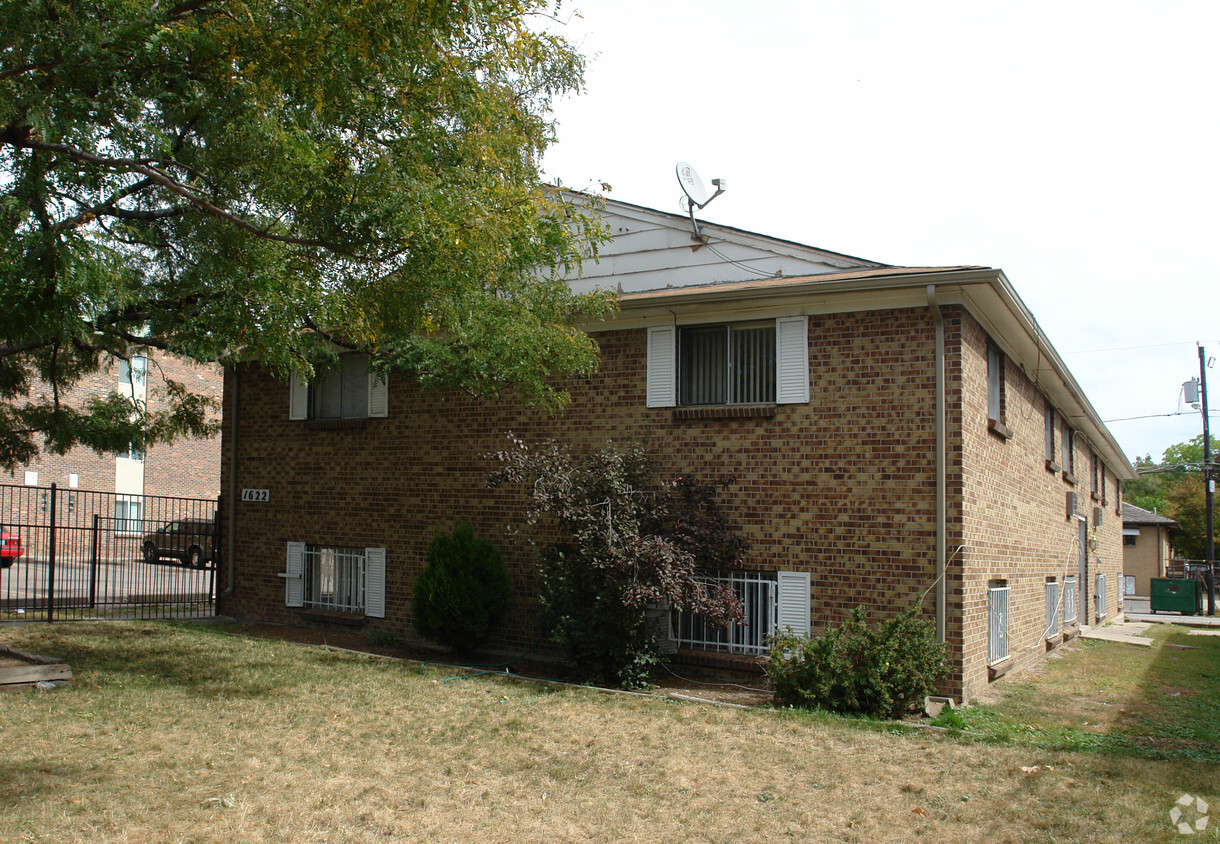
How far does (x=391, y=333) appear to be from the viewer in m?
10.1

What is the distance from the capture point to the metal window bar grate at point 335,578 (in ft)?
43.8

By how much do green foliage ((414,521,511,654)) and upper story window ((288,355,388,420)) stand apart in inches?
105

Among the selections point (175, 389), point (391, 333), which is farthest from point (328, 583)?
point (391, 333)

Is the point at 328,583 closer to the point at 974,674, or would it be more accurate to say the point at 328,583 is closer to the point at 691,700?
the point at 691,700

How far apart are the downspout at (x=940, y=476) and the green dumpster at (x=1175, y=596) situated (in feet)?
79.2

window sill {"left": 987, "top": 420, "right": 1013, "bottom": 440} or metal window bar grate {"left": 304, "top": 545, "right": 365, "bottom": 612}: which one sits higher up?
window sill {"left": 987, "top": 420, "right": 1013, "bottom": 440}

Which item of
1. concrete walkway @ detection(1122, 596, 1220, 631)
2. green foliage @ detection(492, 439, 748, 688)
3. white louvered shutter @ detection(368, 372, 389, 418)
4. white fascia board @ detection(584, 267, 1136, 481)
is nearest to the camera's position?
green foliage @ detection(492, 439, 748, 688)

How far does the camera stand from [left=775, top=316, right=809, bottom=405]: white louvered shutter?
402 inches

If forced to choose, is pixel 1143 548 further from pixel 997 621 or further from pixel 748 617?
pixel 748 617

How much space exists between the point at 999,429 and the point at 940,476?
2096 millimetres

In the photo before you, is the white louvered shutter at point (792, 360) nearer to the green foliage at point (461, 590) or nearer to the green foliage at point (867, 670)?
the green foliage at point (867, 670)

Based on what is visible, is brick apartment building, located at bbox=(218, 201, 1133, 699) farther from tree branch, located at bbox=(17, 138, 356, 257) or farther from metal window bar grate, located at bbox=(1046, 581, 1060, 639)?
tree branch, located at bbox=(17, 138, 356, 257)

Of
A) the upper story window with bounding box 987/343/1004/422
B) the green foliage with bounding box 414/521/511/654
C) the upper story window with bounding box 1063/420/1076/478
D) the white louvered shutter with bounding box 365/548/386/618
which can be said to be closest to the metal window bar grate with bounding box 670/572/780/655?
the green foliage with bounding box 414/521/511/654

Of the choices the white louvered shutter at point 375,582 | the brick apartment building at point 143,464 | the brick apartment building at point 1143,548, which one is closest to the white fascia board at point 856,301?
the white louvered shutter at point 375,582
